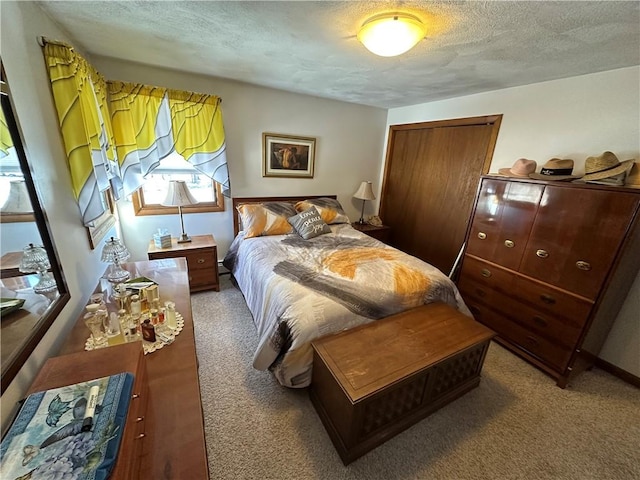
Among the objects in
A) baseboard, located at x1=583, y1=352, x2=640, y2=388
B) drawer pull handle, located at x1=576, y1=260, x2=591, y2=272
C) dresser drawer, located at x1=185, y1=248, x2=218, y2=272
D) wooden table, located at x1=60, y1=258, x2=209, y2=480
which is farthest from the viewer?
dresser drawer, located at x1=185, y1=248, x2=218, y2=272

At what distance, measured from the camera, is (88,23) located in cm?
154

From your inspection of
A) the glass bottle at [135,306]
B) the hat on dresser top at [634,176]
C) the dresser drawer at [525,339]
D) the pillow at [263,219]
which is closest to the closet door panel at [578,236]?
the hat on dresser top at [634,176]

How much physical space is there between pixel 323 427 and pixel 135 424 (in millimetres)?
1109

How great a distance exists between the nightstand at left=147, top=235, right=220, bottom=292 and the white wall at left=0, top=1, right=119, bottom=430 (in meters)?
0.93

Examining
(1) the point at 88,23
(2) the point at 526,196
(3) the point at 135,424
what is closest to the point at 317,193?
(2) the point at 526,196

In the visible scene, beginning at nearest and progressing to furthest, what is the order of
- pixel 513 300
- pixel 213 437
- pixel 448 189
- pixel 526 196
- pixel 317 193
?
pixel 213 437 → pixel 526 196 → pixel 513 300 → pixel 448 189 → pixel 317 193

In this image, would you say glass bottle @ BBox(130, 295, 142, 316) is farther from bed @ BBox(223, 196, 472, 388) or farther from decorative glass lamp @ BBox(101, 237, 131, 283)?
bed @ BBox(223, 196, 472, 388)

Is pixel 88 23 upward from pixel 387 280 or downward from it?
upward

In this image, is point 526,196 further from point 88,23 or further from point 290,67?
point 88,23

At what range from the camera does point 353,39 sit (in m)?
1.58

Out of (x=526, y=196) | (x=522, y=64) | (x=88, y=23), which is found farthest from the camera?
(x=526, y=196)

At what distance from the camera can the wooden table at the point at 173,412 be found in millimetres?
749

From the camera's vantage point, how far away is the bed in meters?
1.59

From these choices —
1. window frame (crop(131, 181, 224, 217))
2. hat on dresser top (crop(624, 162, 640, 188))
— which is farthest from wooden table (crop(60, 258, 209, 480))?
hat on dresser top (crop(624, 162, 640, 188))
